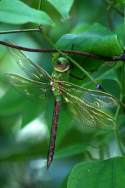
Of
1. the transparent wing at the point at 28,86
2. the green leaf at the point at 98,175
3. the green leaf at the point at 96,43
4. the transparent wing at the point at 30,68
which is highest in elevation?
the green leaf at the point at 96,43

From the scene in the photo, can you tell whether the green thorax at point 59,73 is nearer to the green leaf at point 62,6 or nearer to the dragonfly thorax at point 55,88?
the dragonfly thorax at point 55,88

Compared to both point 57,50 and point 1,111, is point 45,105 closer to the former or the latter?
point 1,111

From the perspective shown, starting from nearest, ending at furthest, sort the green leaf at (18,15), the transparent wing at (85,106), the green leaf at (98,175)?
the green leaf at (18,15)
the green leaf at (98,175)
the transparent wing at (85,106)

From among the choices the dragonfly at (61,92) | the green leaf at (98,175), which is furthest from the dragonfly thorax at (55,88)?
the green leaf at (98,175)

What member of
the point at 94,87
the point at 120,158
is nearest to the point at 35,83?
the point at 94,87

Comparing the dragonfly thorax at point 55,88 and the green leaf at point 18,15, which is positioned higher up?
the green leaf at point 18,15

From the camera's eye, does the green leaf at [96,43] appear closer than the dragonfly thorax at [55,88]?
Yes

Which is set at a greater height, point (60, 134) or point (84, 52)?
point (84, 52)
